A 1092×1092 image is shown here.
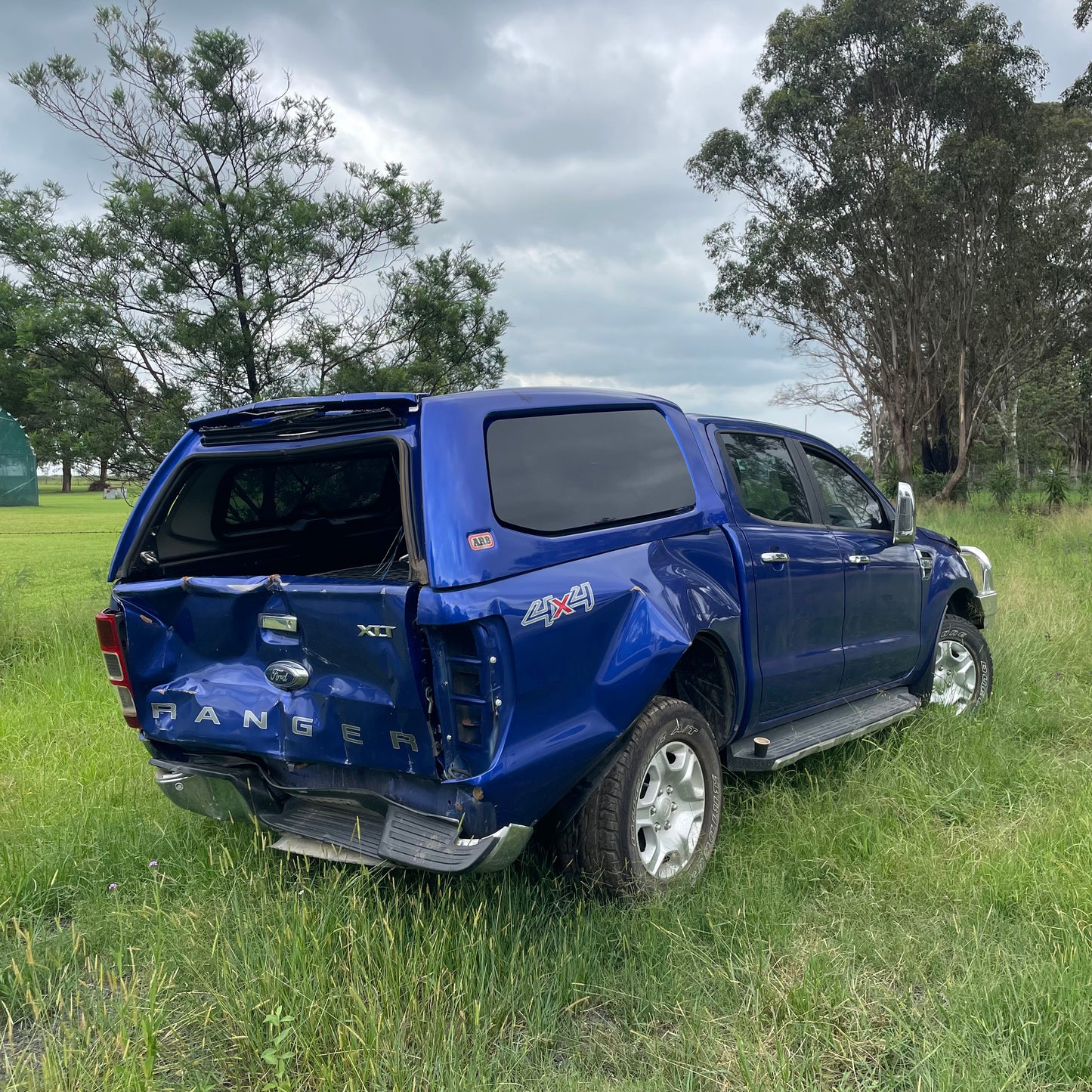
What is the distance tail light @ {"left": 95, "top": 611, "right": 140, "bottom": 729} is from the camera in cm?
346

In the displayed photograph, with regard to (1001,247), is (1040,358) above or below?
below

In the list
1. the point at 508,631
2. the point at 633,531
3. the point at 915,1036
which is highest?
the point at 633,531

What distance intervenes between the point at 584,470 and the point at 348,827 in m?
1.58

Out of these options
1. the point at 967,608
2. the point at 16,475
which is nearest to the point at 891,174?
the point at 967,608

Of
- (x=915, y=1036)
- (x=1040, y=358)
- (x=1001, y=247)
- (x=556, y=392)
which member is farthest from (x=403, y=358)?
(x=1040, y=358)

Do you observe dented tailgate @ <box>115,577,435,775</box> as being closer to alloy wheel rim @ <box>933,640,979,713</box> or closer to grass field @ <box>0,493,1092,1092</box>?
grass field @ <box>0,493,1092,1092</box>

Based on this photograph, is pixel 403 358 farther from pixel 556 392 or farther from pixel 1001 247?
pixel 1001 247

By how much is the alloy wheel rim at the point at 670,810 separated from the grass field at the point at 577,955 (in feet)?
0.56

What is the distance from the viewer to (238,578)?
323 centimetres

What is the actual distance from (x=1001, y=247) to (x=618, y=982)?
23374 mm

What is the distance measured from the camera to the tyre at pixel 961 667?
5781 millimetres

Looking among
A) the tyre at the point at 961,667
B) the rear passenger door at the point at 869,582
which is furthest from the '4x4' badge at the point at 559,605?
the tyre at the point at 961,667

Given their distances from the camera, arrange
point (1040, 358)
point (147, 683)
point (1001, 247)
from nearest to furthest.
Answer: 1. point (147, 683)
2. point (1001, 247)
3. point (1040, 358)

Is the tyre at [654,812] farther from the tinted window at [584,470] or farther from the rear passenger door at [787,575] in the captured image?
the tinted window at [584,470]
